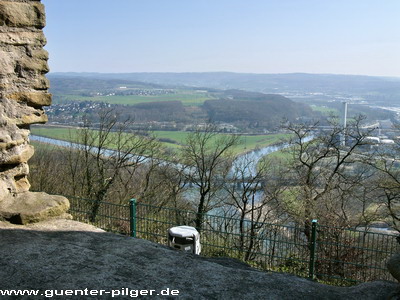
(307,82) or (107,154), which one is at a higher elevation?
(307,82)

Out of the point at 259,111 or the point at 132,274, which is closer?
the point at 132,274

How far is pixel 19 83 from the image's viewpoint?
5.17 metres

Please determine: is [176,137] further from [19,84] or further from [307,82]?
[307,82]

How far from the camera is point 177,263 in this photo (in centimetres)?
394

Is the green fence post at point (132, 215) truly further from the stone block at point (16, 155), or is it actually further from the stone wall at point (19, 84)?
the stone block at point (16, 155)

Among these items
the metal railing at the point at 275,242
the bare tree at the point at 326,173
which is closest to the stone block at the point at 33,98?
the metal railing at the point at 275,242

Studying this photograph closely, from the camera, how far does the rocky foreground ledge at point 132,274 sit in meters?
3.31

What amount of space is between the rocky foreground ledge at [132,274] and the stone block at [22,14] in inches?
101

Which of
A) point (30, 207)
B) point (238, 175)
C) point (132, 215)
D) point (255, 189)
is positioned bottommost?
point (255, 189)

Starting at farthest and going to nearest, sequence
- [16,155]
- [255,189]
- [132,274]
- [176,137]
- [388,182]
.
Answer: [176,137]
[255,189]
[388,182]
[16,155]
[132,274]

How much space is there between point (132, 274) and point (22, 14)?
142 inches

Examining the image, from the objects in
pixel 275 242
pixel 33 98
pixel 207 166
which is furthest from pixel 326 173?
pixel 33 98

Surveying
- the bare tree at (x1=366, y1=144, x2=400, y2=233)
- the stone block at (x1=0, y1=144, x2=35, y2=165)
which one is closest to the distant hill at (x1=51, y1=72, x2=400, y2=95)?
the bare tree at (x1=366, y1=144, x2=400, y2=233)

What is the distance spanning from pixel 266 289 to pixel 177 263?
35.3 inches
